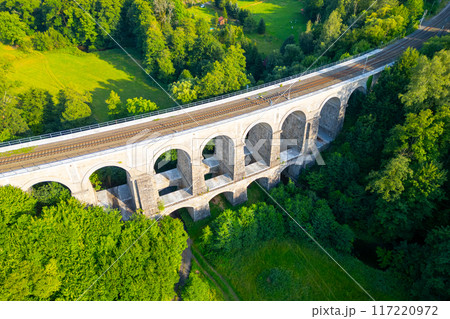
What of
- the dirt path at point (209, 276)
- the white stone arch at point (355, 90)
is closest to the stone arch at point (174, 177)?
the dirt path at point (209, 276)

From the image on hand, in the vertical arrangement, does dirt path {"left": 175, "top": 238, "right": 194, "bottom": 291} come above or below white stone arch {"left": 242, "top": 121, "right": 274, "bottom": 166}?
below

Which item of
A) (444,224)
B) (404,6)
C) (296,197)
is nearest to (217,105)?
(296,197)

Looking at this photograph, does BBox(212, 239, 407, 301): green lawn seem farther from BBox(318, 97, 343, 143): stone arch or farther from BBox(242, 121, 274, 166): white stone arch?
BBox(318, 97, 343, 143): stone arch

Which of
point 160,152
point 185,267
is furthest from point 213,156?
point 185,267

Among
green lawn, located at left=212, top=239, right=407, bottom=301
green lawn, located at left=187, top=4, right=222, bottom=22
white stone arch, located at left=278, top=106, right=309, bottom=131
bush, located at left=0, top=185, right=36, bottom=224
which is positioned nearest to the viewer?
bush, located at left=0, top=185, right=36, bottom=224

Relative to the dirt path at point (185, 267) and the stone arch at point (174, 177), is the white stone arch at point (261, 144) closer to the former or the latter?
the stone arch at point (174, 177)

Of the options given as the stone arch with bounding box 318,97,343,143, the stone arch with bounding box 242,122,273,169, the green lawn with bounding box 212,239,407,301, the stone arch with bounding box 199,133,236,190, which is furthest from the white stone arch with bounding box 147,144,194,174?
the stone arch with bounding box 318,97,343,143

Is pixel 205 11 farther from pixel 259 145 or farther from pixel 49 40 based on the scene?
pixel 259 145
